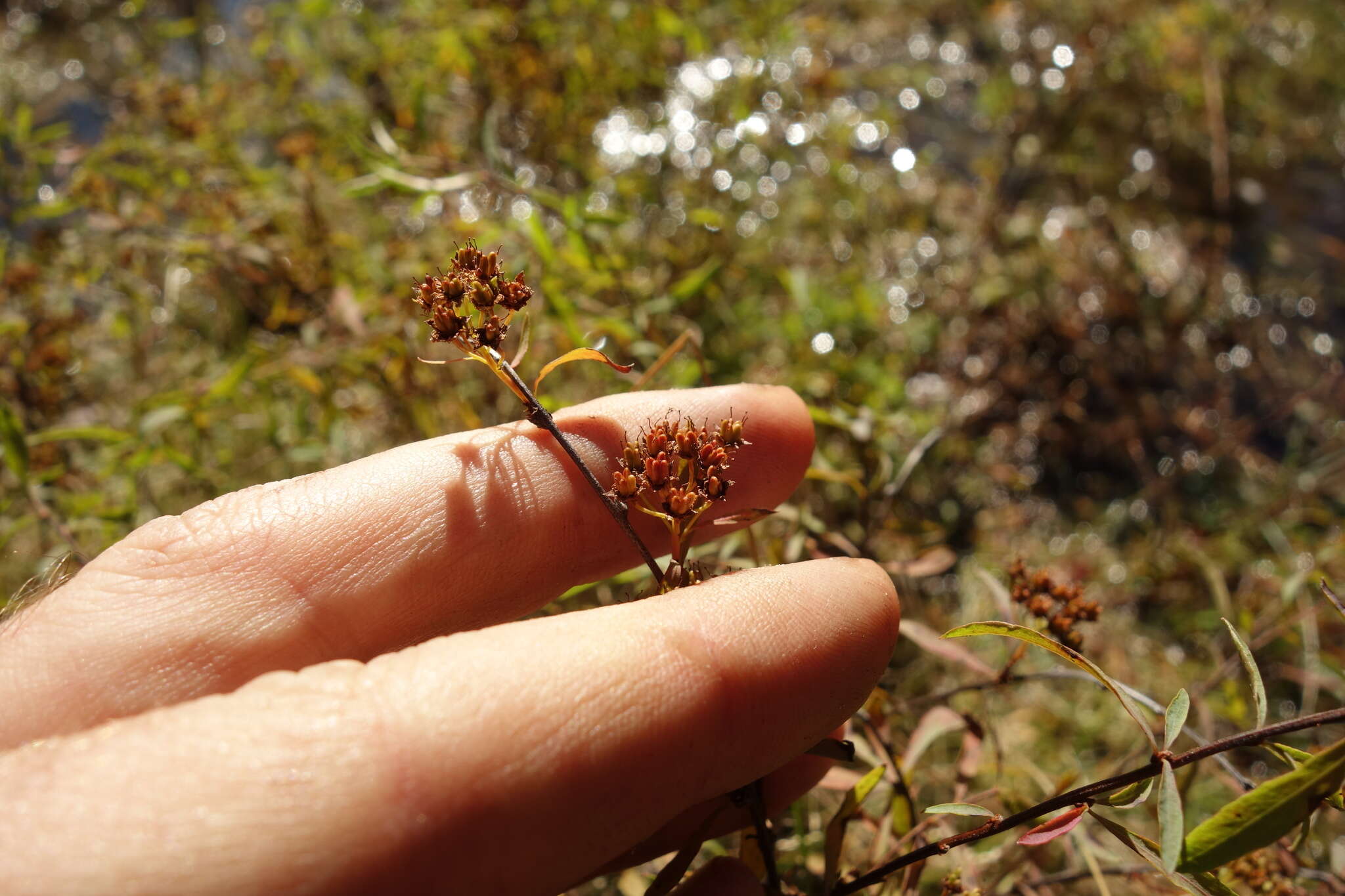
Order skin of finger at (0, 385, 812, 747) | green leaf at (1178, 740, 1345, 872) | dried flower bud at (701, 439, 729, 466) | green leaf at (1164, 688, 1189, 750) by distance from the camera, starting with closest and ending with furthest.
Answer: green leaf at (1178, 740, 1345, 872), green leaf at (1164, 688, 1189, 750), dried flower bud at (701, 439, 729, 466), skin of finger at (0, 385, 812, 747)

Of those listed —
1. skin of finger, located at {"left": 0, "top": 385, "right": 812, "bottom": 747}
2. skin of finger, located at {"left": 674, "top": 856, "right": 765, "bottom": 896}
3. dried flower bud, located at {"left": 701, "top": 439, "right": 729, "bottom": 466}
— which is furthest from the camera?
skin of finger, located at {"left": 0, "top": 385, "right": 812, "bottom": 747}

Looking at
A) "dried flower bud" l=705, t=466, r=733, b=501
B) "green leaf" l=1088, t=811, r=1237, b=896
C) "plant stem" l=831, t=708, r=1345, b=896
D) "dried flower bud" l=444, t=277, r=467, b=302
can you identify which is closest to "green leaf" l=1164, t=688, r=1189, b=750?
"plant stem" l=831, t=708, r=1345, b=896

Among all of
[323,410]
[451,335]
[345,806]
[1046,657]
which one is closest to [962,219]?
[1046,657]

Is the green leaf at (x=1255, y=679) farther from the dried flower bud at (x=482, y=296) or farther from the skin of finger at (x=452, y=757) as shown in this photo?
the dried flower bud at (x=482, y=296)

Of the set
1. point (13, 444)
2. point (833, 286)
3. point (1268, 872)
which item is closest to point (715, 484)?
point (1268, 872)

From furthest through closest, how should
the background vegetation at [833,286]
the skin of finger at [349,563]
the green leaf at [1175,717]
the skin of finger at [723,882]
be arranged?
the background vegetation at [833,286] → the skin of finger at [349,563] → the skin of finger at [723,882] → the green leaf at [1175,717]

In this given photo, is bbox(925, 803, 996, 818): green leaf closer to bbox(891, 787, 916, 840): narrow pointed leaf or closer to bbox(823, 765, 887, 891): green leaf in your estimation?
bbox(823, 765, 887, 891): green leaf

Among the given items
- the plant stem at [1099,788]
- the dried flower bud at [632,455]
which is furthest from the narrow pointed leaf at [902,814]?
the dried flower bud at [632,455]
